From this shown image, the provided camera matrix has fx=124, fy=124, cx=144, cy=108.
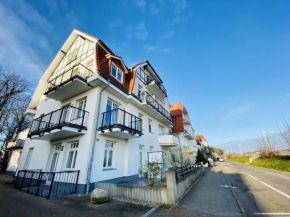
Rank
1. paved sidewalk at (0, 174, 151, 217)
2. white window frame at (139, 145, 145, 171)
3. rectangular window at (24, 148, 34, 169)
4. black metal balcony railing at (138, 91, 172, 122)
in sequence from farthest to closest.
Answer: black metal balcony railing at (138, 91, 172, 122), rectangular window at (24, 148, 34, 169), white window frame at (139, 145, 145, 171), paved sidewalk at (0, 174, 151, 217)

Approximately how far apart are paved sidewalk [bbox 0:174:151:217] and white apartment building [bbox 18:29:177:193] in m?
1.39

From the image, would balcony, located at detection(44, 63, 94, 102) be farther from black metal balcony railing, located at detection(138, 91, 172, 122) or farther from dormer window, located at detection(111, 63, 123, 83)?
black metal balcony railing, located at detection(138, 91, 172, 122)

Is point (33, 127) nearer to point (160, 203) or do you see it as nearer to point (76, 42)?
point (76, 42)

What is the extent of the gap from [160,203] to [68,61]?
1498 cm

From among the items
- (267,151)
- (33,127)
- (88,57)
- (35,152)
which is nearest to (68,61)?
(88,57)

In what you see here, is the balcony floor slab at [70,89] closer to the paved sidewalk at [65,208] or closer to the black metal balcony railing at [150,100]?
the black metal balcony railing at [150,100]

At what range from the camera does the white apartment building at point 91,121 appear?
313 inches

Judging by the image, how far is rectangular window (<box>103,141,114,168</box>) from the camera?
8.65m

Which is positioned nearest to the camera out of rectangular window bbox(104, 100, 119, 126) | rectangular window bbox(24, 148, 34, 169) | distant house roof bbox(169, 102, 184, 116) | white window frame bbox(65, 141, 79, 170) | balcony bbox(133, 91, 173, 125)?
white window frame bbox(65, 141, 79, 170)

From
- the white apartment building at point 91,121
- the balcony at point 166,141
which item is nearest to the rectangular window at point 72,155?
the white apartment building at point 91,121

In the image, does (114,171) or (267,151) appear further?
(267,151)

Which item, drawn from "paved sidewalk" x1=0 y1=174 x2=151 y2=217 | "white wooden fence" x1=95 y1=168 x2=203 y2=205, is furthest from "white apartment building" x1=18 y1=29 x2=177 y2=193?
"white wooden fence" x1=95 y1=168 x2=203 y2=205

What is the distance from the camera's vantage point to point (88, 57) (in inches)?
434

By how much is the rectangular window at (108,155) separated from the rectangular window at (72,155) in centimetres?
198
